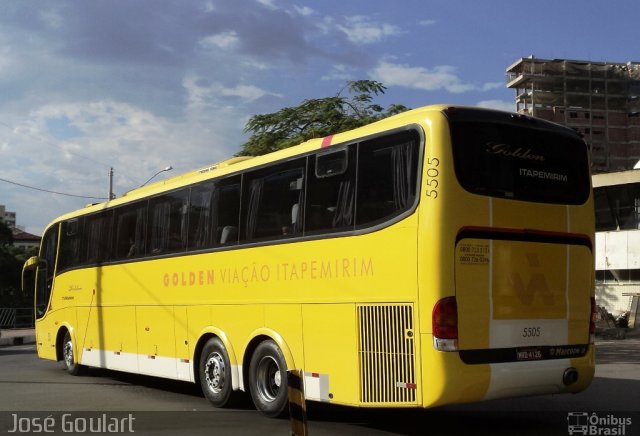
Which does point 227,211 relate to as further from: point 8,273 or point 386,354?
point 8,273

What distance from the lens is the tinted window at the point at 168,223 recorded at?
436 inches

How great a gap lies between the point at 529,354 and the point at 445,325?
118cm

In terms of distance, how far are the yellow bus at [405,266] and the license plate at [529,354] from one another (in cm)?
2

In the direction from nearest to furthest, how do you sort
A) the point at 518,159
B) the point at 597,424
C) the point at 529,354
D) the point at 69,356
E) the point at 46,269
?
the point at 529,354 < the point at 518,159 < the point at 597,424 < the point at 69,356 < the point at 46,269

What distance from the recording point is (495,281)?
724 centimetres

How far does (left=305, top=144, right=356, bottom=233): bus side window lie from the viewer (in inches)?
313

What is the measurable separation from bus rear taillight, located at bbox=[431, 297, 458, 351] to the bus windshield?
1.21m

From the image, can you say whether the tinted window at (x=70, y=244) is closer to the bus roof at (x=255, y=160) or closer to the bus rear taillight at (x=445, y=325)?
the bus roof at (x=255, y=160)

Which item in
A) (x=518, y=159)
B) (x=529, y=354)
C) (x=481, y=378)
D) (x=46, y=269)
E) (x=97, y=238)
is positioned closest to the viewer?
(x=481, y=378)

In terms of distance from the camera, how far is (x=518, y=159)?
766cm

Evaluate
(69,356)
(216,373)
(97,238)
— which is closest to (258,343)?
(216,373)

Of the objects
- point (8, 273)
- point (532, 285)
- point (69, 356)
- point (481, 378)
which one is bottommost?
point (69, 356)

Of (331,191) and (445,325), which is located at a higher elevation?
(331,191)

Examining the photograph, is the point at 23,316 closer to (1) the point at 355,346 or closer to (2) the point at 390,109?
(2) the point at 390,109
